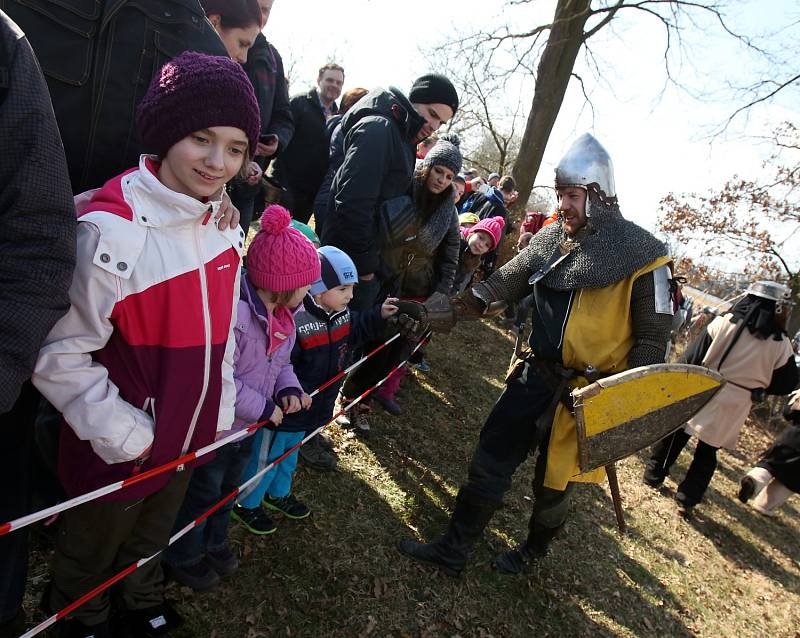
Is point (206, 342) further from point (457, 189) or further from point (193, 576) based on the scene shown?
point (457, 189)

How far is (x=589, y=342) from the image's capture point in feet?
8.29

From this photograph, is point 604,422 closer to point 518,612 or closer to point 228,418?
point 518,612

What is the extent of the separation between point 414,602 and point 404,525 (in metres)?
0.54

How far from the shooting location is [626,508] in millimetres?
→ 4602

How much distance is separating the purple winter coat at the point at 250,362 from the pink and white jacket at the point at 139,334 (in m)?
0.32

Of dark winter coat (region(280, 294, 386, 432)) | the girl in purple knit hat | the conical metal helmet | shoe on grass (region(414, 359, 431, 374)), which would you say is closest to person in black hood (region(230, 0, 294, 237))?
dark winter coat (region(280, 294, 386, 432))

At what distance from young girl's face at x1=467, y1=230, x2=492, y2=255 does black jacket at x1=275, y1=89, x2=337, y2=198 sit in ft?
5.12

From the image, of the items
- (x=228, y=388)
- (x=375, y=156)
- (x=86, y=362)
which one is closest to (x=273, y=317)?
(x=228, y=388)

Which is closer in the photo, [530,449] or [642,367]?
[642,367]

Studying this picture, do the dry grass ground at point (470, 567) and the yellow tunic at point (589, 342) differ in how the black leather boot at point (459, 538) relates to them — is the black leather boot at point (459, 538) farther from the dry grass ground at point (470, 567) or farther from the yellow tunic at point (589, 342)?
A: the yellow tunic at point (589, 342)

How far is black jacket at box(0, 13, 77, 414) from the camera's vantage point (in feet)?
3.52

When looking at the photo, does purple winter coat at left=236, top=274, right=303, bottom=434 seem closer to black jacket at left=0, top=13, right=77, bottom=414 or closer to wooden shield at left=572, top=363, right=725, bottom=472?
black jacket at left=0, top=13, right=77, bottom=414

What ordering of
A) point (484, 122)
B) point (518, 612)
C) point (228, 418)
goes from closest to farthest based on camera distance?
point (228, 418), point (518, 612), point (484, 122)

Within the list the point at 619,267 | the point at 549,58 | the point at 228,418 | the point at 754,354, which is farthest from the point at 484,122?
the point at 228,418
